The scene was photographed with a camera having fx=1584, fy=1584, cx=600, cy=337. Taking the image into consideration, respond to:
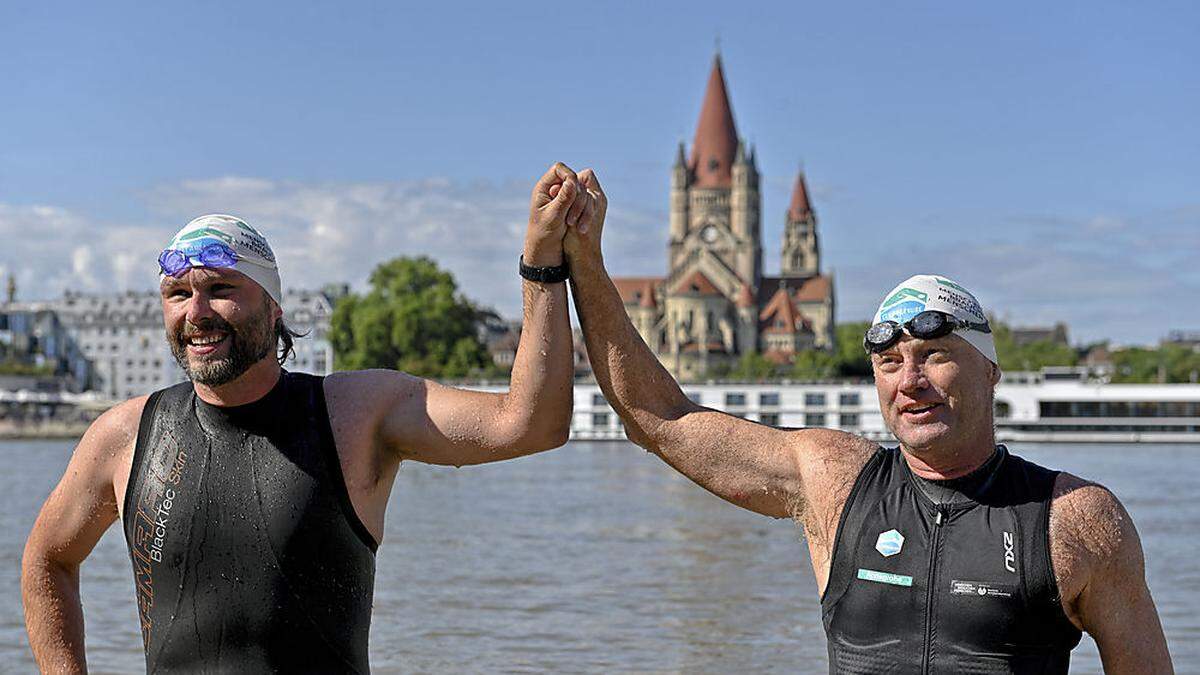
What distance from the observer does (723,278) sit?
11956 centimetres

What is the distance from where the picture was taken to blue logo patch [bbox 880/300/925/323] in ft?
10.7

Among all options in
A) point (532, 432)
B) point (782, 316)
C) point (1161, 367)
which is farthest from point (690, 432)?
point (1161, 367)

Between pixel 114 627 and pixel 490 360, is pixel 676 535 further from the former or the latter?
pixel 490 360

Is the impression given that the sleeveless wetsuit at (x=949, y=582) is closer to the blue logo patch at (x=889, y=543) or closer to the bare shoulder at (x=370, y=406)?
the blue logo patch at (x=889, y=543)

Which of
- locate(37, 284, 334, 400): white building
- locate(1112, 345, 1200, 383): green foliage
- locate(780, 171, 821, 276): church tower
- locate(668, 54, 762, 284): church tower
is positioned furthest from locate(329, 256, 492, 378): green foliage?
locate(1112, 345, 1200, 383): green foliage

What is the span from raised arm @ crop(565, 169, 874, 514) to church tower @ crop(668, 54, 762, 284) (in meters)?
117

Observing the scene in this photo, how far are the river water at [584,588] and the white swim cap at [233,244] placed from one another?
4336mm

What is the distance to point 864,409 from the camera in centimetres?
8056

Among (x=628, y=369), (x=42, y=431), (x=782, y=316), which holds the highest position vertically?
(x=782, y=316)

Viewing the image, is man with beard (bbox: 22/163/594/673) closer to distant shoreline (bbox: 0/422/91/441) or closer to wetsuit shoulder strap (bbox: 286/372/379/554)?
wetsuit shoulder strap (bbox: 286/372/379/554)

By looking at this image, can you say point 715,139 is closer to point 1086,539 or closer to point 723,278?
point 723,278

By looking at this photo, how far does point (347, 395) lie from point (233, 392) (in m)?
0.24

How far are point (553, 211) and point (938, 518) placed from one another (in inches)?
41.1

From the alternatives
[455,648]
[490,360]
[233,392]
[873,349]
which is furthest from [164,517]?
[490,360]
